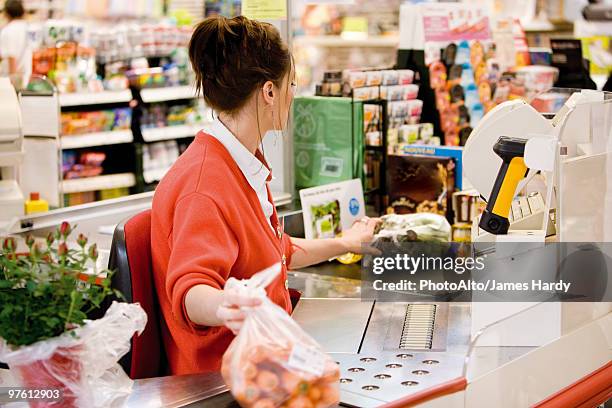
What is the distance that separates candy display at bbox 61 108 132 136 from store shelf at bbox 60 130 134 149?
1.3 inches

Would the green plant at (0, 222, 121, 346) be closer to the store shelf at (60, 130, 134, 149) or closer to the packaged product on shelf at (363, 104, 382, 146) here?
the packaged product on shelf at (363, 104, 382, 146)

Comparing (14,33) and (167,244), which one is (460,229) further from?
(14,33)

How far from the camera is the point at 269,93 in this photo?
226 centimetres

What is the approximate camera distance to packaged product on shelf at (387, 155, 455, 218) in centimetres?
357

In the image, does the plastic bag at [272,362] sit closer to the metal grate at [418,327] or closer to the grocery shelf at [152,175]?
the metal grate at [418,327]

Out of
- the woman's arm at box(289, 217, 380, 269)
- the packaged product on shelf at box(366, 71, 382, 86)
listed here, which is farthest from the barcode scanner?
the packaged product on shelf at box(366, 71, 382, 86)

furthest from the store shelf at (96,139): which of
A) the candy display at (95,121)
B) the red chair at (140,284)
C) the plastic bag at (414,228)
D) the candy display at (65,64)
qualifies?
the red chair at (140,284)

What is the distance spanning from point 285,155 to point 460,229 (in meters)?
0.98

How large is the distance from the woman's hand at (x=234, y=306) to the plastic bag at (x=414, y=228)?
1.40m

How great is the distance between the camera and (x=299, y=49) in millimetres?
9875

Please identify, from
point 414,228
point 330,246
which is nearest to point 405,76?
point 414,228

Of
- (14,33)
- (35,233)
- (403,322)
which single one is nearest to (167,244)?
(403,322)

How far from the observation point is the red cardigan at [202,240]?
2008 millimetres

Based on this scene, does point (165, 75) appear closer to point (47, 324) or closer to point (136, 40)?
point (136, 40)
